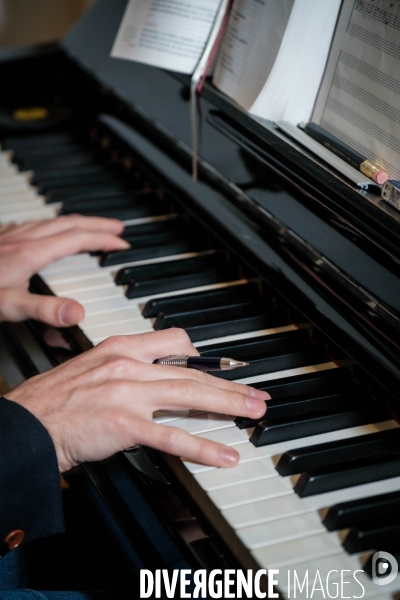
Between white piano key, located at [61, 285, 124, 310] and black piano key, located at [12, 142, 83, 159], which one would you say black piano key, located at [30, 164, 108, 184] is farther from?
white piano key, located at [61, 285, 124, 310]

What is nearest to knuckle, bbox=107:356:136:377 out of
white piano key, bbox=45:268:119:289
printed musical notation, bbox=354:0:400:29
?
white piano key, bbox=45:268:119:289

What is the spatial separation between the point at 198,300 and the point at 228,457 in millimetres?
453

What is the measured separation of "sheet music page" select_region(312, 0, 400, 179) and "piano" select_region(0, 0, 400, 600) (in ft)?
0.25

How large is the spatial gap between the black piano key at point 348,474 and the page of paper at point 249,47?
0.78 m

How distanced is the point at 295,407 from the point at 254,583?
0.29 m

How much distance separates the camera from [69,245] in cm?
162

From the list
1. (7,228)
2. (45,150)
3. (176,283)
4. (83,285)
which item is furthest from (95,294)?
(45,150)

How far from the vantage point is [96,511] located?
1458 mm

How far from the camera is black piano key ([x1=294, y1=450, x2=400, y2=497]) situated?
0.97 m

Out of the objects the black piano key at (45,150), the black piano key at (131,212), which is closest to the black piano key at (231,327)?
the black piano key at (131,212)

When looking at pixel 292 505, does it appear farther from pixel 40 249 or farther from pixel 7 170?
pixel 7 170

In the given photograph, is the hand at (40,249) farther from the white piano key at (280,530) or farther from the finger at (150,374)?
the white piano key at (280,530)

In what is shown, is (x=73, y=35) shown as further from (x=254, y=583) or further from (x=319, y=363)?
(x=254, y=583)

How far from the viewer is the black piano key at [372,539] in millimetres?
890
